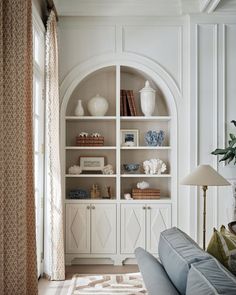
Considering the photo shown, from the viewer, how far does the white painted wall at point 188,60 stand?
485 cm

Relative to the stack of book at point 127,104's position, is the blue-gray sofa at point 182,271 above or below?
below

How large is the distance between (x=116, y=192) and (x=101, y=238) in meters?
0.57

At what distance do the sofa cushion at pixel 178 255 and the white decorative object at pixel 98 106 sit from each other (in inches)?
116

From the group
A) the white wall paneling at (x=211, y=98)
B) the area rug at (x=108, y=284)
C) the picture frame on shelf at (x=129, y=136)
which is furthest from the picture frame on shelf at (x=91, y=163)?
the area rug at (x=108, y=284)

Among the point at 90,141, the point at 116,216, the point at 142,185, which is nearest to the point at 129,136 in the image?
the point at 90,141

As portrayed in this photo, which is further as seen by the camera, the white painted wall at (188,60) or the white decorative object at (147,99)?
the white decorative object at (147,99)

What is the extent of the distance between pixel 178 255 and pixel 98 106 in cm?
334

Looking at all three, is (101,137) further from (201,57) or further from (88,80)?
(201,57)

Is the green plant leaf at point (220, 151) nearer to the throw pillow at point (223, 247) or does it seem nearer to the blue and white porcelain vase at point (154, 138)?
the blue and white porcelain vase at point (154, 138)

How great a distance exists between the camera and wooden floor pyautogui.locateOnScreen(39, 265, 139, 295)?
13.0 feet

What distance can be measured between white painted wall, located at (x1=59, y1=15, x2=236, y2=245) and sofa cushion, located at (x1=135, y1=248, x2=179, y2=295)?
8.94 feet

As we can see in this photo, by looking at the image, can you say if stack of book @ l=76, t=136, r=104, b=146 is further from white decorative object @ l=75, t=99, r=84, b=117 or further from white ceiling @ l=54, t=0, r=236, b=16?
white ceiling @ l=54, t=0, r=236, b=16

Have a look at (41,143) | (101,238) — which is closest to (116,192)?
(101,238)

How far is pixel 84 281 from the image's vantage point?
4.21 m
